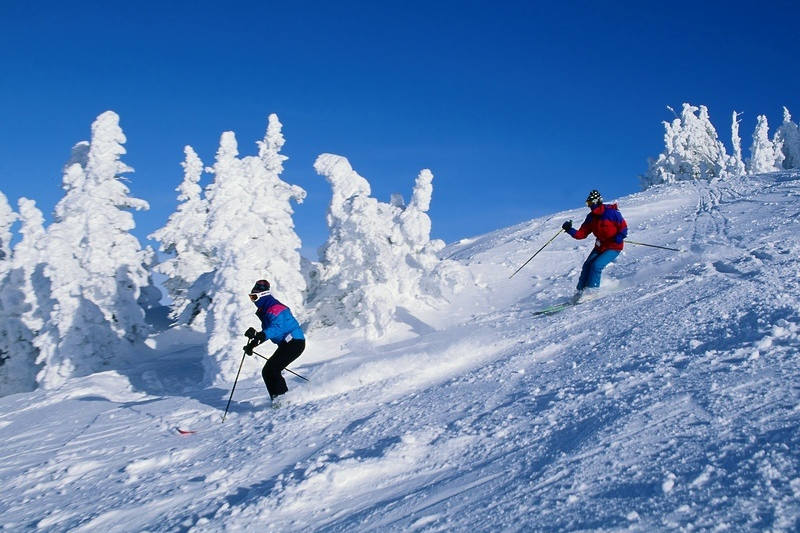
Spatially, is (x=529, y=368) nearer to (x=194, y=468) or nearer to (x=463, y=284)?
(x=194, y=468)

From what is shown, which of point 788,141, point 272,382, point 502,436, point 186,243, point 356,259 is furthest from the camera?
point 788,141

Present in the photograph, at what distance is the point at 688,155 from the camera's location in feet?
198

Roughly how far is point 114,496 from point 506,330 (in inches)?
261

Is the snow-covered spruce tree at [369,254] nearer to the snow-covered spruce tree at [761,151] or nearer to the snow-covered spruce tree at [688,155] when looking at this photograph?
the snow-covered spruce tree at [688,155]

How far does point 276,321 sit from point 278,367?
27.5 inches

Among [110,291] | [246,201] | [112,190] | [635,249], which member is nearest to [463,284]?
[635,249]

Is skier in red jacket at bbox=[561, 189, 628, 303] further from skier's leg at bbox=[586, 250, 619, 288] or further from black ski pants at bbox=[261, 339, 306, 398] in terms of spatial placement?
black ski pants at bbox=[261, 339, 306, 398]

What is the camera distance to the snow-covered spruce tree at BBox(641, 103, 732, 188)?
60.4 meters

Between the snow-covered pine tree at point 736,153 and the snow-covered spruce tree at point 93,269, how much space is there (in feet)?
210

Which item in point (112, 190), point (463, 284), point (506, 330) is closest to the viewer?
point (506, 330)

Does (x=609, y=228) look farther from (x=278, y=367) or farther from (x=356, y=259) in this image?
(x=356, y=259)

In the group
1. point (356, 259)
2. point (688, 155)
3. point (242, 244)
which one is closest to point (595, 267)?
point (356, 259)

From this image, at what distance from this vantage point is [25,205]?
68.5 feet

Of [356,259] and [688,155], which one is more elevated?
[688,155]
